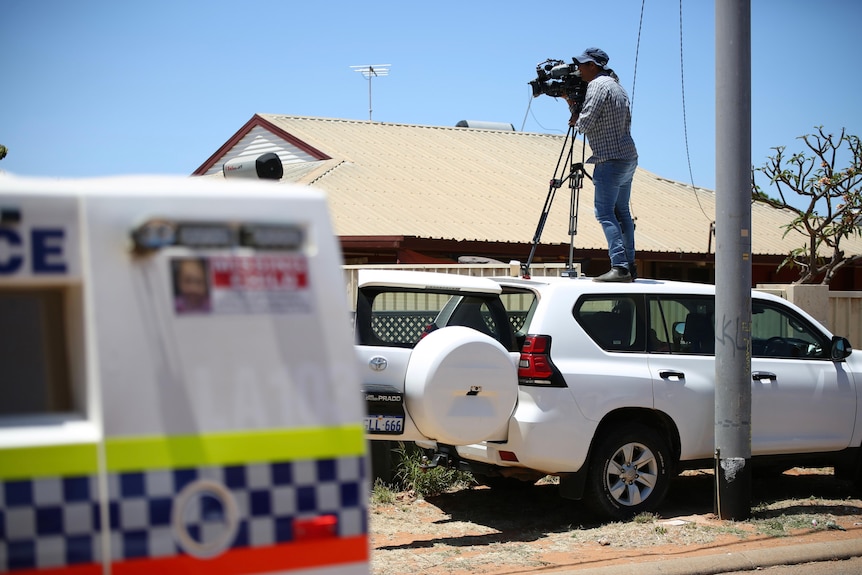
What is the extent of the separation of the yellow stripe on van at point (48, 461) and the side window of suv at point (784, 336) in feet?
22.4

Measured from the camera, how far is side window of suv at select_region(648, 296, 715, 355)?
26.8ft

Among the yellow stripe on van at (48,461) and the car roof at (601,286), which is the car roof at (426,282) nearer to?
the car roof at (601,286)

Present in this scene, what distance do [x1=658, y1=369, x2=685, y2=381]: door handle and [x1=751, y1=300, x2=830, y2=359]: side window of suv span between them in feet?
2.93

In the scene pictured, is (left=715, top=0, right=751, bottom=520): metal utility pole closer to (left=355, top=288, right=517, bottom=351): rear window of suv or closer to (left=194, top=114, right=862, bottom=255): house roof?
(left=355, top=288, right=517, bottom=351): rear window of suv

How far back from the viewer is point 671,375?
26.3 feet

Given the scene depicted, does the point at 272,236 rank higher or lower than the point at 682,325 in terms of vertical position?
higher

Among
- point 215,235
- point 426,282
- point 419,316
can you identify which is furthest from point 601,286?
point 215,235

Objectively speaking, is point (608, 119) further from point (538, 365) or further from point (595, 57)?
point (538, 365)

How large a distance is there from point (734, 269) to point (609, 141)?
1.82 meters

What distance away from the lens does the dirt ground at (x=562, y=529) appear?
6816 mm

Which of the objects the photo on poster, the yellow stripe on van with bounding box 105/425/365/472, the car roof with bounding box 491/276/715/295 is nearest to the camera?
the yellow stripe on van with bounding box 105/425/365/472

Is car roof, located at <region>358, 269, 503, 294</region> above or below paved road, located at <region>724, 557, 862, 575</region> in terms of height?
above

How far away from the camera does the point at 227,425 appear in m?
2.96

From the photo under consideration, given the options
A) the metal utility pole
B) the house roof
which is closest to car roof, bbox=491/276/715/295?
the metal utility pole
